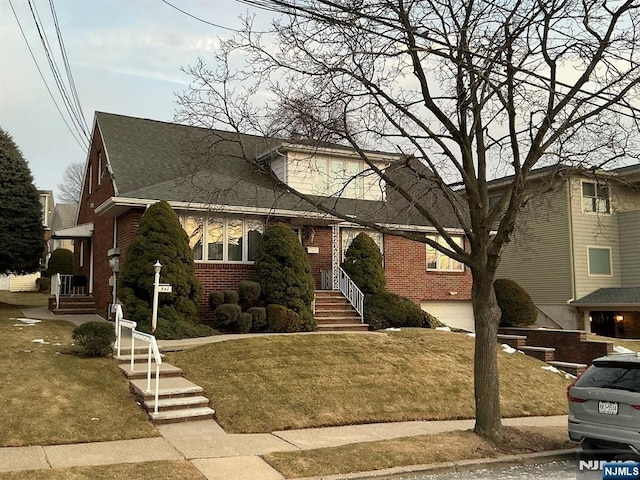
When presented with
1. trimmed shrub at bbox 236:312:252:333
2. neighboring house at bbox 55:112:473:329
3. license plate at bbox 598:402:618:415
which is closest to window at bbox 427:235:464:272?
neighboring house at bbox 55:112:473:329

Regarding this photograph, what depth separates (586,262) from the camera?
2612 centimetres

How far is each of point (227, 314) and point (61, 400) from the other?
6.71m

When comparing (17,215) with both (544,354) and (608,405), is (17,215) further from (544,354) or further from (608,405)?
(608,405)

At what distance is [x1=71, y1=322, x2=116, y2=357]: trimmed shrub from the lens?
11.6 meters

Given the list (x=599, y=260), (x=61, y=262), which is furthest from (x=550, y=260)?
(x=61, y=262)

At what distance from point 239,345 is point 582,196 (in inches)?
755

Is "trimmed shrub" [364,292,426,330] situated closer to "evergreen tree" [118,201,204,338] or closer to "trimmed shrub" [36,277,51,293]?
"evergreen tree" [118,201,204,338]

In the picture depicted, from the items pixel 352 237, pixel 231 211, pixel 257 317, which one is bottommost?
pixel 257 317

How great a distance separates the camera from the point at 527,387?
43.2 feet

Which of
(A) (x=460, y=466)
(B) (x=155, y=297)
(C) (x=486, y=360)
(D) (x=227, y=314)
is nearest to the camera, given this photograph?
(A) (x=460, y=466)

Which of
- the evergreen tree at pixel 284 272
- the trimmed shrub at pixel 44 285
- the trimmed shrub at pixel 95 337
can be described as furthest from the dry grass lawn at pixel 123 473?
the trimmed shrub at pixel 44 285

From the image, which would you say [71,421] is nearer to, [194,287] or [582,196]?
[194,287]

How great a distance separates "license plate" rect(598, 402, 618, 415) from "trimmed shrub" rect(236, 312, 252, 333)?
9.70 m

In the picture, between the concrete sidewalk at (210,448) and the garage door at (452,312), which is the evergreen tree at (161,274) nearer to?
the concrete sidewalk at (210,448)
